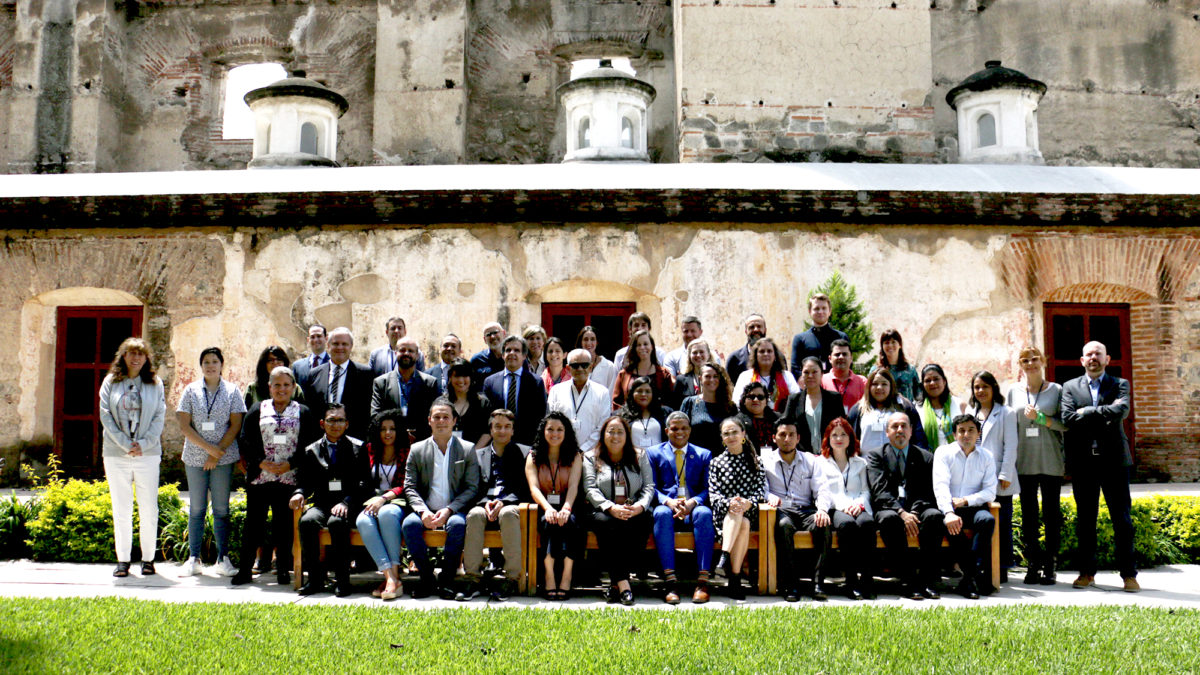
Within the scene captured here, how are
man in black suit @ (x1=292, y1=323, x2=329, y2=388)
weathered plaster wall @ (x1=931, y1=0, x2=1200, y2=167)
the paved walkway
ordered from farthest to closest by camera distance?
weathered plaster wall @ (x1=931, y1=0, x2=1200, y2=167)
man in black suit @ (x1=292, y1=323, x2=329, y2=388)
the paved walkway

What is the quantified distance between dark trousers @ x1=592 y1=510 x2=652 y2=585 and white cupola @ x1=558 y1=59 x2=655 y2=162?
8.28 meters

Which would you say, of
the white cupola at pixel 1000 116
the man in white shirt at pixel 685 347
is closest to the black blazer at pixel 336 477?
the man in white shirt at pixel 685 347

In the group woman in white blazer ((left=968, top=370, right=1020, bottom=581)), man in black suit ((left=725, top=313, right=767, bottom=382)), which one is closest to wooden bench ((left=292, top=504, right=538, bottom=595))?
man in black suit ((left=725, top=313, right=767, bottom=382))

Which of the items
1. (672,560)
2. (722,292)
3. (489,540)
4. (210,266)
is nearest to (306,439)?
(489,540)

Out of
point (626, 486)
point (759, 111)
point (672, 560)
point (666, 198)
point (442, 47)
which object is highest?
point (442, 47)

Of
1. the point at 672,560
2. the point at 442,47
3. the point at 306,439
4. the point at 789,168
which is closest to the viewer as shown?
the point at 672,560

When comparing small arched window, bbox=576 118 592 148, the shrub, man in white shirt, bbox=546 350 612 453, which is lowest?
the shrub

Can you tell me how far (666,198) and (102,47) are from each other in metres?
11.9

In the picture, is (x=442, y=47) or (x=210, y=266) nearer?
(x=210, y=266)

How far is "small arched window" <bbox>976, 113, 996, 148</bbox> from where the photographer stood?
46.3 feet

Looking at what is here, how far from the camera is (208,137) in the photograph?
1731 cm

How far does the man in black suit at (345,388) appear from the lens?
282 inches

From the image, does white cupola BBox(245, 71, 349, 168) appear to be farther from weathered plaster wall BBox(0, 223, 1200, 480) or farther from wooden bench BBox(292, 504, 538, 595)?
wooden bench BBox(292, 504, 538, 595)

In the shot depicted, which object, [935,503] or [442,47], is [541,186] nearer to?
[935,503]
